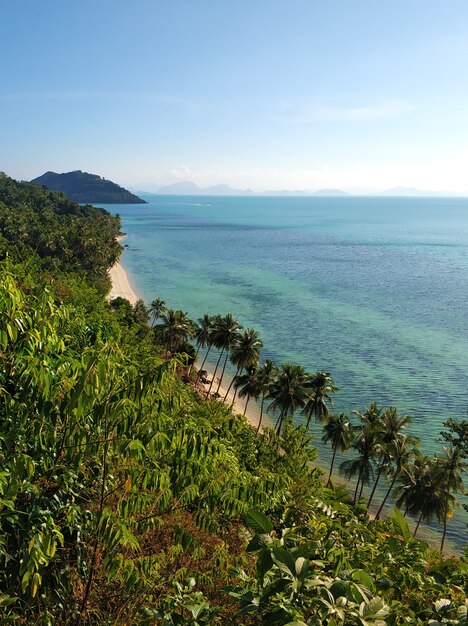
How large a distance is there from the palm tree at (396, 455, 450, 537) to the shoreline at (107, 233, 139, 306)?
5832 centimetres

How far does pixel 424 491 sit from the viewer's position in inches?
1367

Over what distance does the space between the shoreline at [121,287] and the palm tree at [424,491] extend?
2296 inches

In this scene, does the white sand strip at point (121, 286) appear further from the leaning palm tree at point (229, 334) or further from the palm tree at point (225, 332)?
the leaning palm tree at point (229, 334)

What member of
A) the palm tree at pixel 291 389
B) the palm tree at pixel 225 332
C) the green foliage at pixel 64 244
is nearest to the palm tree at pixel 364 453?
the palm tree at pixel 291 389

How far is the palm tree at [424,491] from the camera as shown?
3462cm

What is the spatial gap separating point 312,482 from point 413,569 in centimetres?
544

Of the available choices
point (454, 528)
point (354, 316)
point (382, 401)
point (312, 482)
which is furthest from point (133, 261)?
point (312, 482)

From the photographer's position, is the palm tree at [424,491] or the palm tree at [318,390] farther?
the palm tree at [318,390]

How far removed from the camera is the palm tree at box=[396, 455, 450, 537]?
34.6 meters

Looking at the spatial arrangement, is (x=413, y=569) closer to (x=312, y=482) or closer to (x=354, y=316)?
(x=312, y=482)

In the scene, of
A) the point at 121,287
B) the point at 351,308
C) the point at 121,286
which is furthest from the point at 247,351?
the point at 121,286

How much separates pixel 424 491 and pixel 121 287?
250ft

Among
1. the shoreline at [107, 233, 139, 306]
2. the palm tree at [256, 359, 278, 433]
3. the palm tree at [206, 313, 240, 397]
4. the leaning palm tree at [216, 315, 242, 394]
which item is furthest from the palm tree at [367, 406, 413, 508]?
the shoreline at [107, 233, 139, 306]

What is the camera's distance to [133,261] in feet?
439
